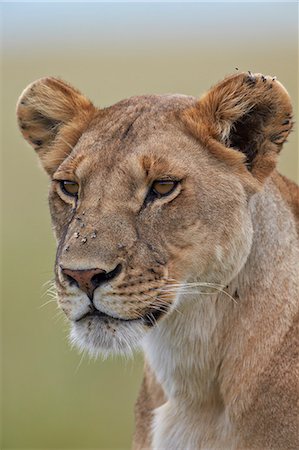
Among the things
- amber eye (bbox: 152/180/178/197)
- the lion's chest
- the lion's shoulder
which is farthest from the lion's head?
the lion's shoulder

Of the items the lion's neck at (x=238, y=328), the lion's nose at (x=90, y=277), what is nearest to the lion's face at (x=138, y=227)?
the lion's nose at (x=90, y=277)

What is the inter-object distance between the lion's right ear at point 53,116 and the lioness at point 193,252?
12 mm

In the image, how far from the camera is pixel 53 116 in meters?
4.07

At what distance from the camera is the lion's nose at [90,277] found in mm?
3377

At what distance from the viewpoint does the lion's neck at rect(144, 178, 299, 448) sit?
3.75 m

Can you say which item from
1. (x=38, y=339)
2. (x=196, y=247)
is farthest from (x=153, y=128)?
(x=38, y=339)

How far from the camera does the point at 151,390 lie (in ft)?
13.6

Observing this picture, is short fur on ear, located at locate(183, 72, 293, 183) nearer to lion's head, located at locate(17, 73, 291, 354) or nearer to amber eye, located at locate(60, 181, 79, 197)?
lion's head, located at locate(17, 73, 291, 354)

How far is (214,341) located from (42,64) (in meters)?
12.7

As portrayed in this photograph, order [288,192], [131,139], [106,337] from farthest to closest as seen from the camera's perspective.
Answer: [288,192], [131,139], [106,337]

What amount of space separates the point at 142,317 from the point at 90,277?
0.26 metres

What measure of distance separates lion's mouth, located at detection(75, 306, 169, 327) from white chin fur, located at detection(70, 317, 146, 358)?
12 mm

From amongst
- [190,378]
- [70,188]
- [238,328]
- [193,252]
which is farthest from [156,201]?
[190,378]

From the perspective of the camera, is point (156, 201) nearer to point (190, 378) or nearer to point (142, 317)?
point (142, 317)
